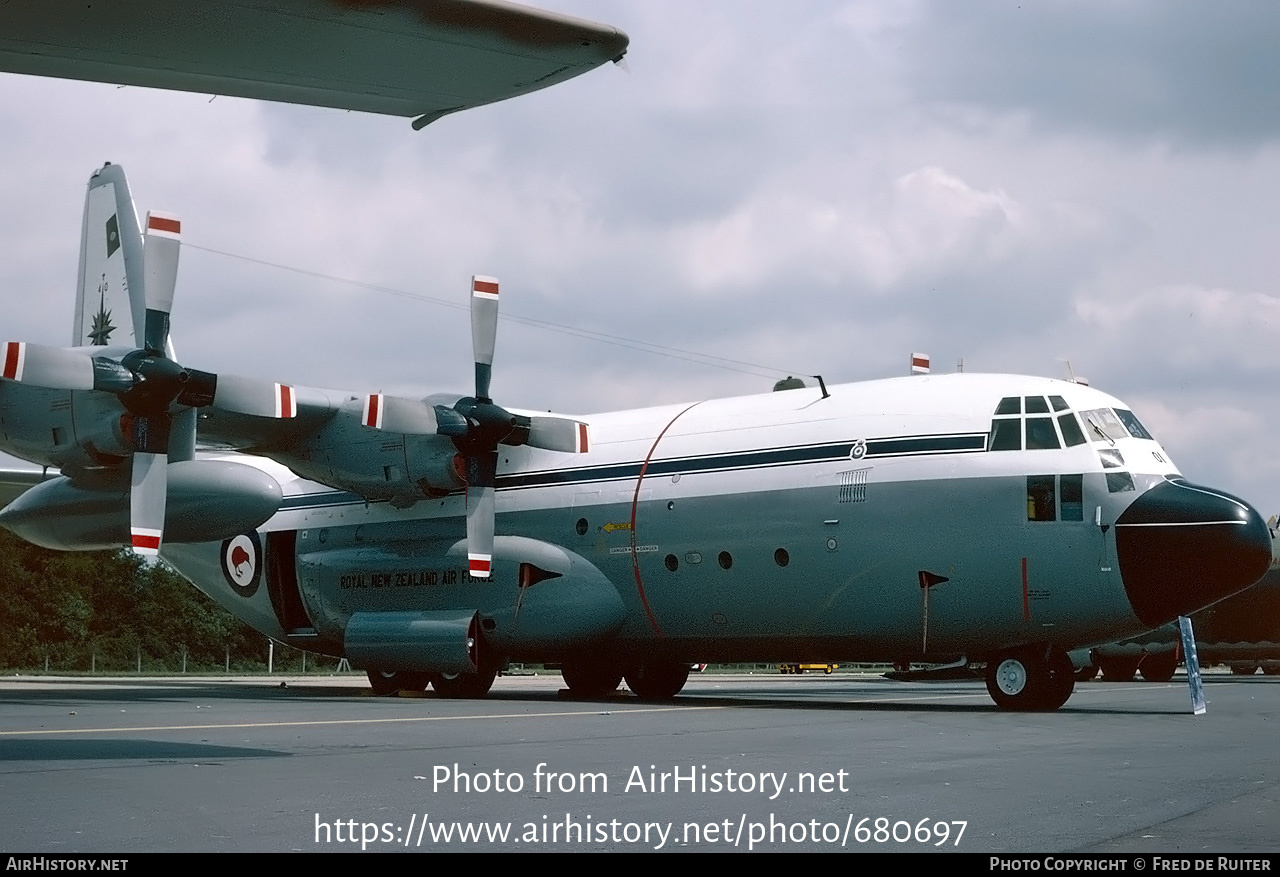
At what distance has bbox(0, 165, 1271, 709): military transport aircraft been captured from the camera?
17.2m

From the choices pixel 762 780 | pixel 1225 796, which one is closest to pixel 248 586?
pixel 762 780

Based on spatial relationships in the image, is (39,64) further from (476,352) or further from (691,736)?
(476,352)

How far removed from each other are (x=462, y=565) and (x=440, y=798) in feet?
47.8

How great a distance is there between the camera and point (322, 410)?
22.7 meters

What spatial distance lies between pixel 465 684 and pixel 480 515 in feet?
12.5

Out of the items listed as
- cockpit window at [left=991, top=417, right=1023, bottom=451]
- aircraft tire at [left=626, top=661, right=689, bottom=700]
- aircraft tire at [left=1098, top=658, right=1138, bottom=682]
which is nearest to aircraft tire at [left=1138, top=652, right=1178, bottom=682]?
aircraft tire at [left=1098, top=658, right=1138, bottom=682]

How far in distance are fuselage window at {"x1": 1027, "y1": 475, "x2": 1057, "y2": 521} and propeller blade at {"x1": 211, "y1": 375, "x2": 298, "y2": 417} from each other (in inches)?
377

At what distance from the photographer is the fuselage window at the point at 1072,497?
1798 centimetres

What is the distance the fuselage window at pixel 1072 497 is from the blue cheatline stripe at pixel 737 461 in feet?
3.94

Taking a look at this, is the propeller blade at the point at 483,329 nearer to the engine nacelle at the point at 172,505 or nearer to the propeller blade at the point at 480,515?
the propeller blade at the point at 480,515

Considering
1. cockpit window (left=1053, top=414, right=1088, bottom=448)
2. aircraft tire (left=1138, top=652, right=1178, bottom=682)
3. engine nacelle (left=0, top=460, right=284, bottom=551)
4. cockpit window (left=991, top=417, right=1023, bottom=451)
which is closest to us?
engine nacelle (left=0, top=460, right=284, bottom=551)

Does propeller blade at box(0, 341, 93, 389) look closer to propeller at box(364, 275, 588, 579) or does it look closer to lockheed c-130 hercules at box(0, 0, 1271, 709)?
lockheed c-130 hercules at box(0, 0, 1271, 709)

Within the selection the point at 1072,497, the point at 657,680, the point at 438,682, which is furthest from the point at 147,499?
the point at 1072,497

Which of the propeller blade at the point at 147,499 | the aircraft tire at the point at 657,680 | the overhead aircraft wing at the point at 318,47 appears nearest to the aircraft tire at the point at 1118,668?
the aircraft tire at the point at 657,680
